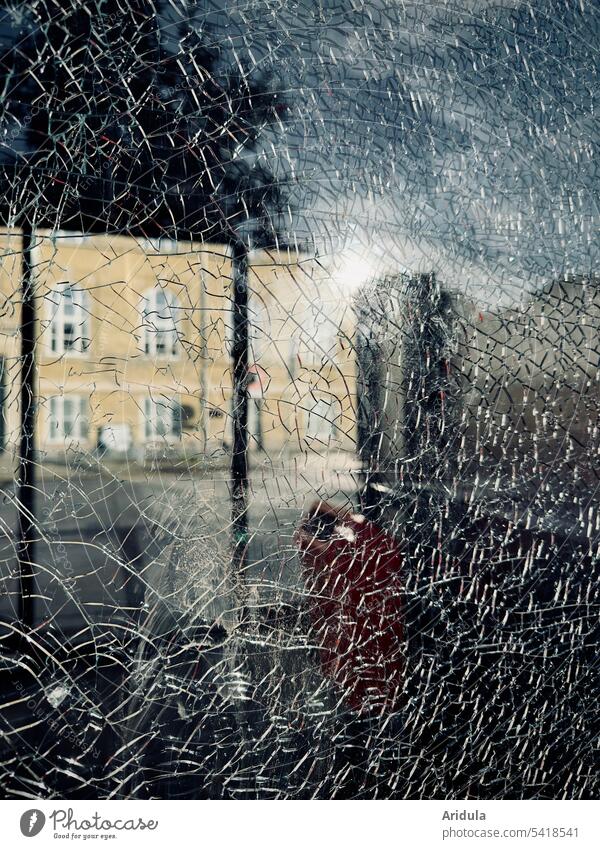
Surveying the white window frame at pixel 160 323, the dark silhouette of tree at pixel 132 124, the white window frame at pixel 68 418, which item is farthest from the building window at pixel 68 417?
the dark silhouette of tree at pixel 132 124

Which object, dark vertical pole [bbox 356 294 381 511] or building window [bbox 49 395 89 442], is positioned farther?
dark vertical pole [bbox 356 294 381 511]

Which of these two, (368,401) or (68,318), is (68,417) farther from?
(368,401)

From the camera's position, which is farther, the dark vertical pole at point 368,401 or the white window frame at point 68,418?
the dark vertical pole at point 368,401

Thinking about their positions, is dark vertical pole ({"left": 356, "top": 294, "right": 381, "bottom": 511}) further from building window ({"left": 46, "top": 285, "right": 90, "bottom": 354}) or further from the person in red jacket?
building window ({"left": 46, "top": 285, "right": 90, "bottom": 354})

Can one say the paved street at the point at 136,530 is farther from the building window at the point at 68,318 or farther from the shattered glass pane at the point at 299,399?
the building window at the point at 68,318

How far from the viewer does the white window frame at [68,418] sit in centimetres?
82

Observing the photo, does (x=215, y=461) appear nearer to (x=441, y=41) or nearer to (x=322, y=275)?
(x=322, y=275)

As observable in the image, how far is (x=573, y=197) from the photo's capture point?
1047mm

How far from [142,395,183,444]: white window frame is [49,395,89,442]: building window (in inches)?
3.1

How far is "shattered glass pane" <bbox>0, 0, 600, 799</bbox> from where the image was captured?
834 millimetres

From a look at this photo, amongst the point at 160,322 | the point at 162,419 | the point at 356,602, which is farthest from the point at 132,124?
the point at 356,602

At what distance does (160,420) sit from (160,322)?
137 millimetres
